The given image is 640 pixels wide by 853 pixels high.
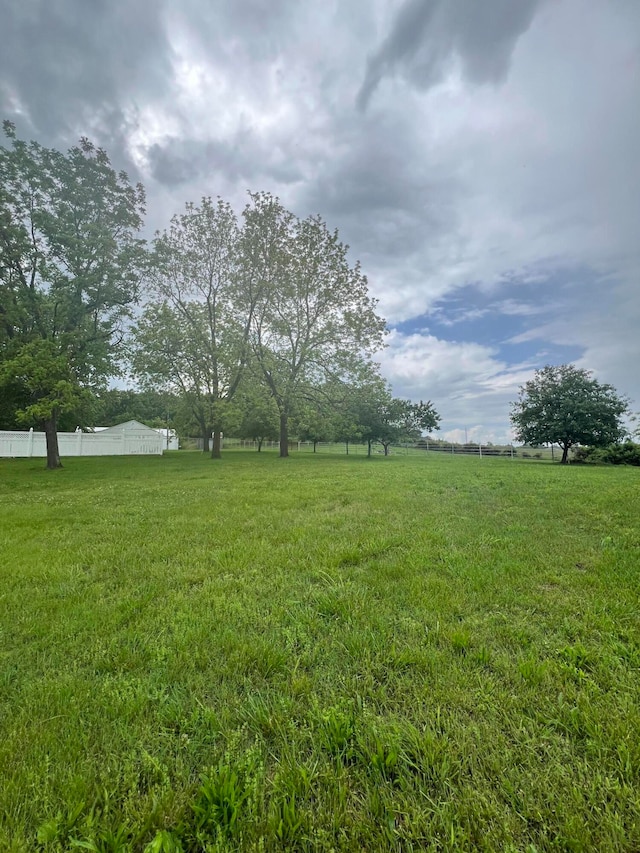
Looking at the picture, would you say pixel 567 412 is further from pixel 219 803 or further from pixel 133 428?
pixel 133 428

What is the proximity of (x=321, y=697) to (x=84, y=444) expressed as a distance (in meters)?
27.2

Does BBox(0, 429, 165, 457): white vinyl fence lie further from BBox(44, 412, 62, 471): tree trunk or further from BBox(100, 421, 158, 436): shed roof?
BBox(44, 412, 62, 471): tree trunk

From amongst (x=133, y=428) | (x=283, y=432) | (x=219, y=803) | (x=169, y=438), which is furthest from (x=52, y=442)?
(x=169, y=438)

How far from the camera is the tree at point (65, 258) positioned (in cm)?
1293

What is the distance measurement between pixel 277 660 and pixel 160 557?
2.30 metres

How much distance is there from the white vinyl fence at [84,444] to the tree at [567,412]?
1078 inches

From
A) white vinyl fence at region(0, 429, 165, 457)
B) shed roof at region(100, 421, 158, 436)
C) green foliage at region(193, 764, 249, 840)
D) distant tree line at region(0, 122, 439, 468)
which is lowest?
green foliage at region(193, 764, 249, 840)

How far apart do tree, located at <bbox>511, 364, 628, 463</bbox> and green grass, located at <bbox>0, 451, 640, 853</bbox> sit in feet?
71.4

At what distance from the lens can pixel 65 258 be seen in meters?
13.7

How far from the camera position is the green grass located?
119 cm

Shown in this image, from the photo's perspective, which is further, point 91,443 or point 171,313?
point 91,443

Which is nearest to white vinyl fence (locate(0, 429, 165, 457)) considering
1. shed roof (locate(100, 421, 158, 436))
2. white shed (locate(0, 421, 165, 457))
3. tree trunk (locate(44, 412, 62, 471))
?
white shed (locate(0, 421, 165, 457))

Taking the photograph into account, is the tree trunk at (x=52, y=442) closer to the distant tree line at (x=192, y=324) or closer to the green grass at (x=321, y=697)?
the distant tree line at (x=192, y=324)

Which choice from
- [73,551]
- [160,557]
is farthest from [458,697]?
[73,551]
